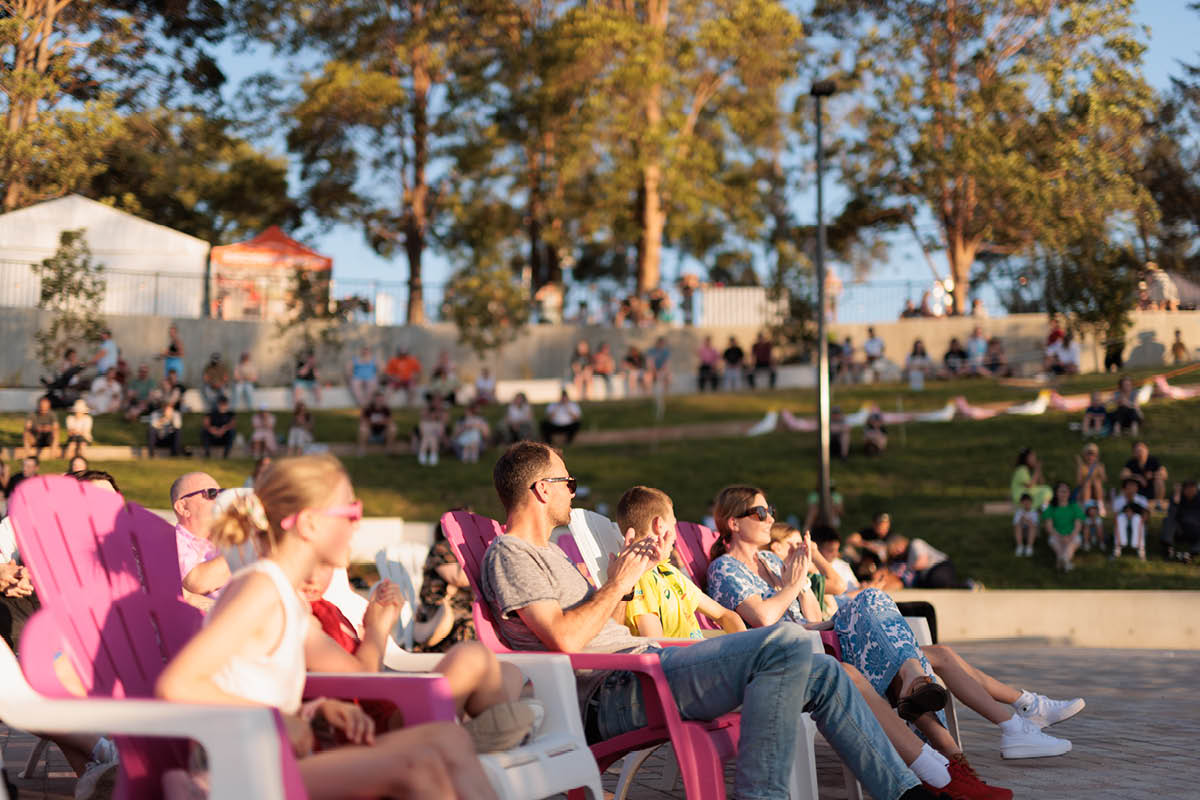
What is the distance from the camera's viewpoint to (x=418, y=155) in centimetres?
3738

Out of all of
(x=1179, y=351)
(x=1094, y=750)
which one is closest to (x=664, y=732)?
(x=1094, y=750)

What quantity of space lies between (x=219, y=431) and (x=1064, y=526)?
13.2 meters

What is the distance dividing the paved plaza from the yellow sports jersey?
595 millimetres

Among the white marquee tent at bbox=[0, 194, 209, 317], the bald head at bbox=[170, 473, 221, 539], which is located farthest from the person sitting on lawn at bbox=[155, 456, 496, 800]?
the white marquee tent at bbox=[0, 194, 209, 317]

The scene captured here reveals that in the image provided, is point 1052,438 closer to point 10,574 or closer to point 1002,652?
point 1002,652

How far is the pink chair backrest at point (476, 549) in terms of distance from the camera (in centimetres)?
400

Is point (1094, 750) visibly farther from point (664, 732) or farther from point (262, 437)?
point (262, 437)

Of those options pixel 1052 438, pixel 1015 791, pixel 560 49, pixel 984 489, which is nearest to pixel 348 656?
pixel 1015 791

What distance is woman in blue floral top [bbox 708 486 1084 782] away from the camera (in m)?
4.60

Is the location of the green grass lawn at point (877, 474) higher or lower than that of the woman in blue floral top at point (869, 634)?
lower

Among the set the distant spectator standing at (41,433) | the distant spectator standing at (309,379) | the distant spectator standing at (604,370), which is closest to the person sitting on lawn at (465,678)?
the distant spectator standing at (41,433)

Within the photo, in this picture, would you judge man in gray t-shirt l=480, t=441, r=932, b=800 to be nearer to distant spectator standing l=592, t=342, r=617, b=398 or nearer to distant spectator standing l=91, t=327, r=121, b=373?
distant spectator standing l=91, t=327, r=121, b=373

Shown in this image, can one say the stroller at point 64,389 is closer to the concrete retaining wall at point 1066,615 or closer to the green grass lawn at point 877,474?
the green grass lawn at point 877,474

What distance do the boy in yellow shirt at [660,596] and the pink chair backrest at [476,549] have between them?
518 millimetres
